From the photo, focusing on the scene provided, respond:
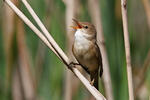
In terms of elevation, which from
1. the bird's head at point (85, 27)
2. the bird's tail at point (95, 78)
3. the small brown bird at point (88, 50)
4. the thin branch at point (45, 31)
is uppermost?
the thin branch at point (45, 31)

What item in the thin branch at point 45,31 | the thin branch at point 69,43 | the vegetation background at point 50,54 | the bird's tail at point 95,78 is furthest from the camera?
the bird's tail at point 95,78

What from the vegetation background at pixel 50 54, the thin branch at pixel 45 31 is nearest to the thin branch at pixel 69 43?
the vegetation background at pixel 50 54

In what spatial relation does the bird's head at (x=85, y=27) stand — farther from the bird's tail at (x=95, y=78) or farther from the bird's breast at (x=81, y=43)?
the bird's tail at (x=95, y=78)

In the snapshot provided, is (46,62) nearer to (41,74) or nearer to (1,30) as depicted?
(41,74)

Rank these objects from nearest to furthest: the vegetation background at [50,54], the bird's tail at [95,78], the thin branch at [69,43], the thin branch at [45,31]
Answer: the thin branch at [45,31]
the vegetation background at [50,54]
the thin branch at [69,43]
the bird's tail at [95,78]

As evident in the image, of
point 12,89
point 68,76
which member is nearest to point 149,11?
point 68,76

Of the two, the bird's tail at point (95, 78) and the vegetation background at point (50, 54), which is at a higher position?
the vegetation background at point (50, 54)
